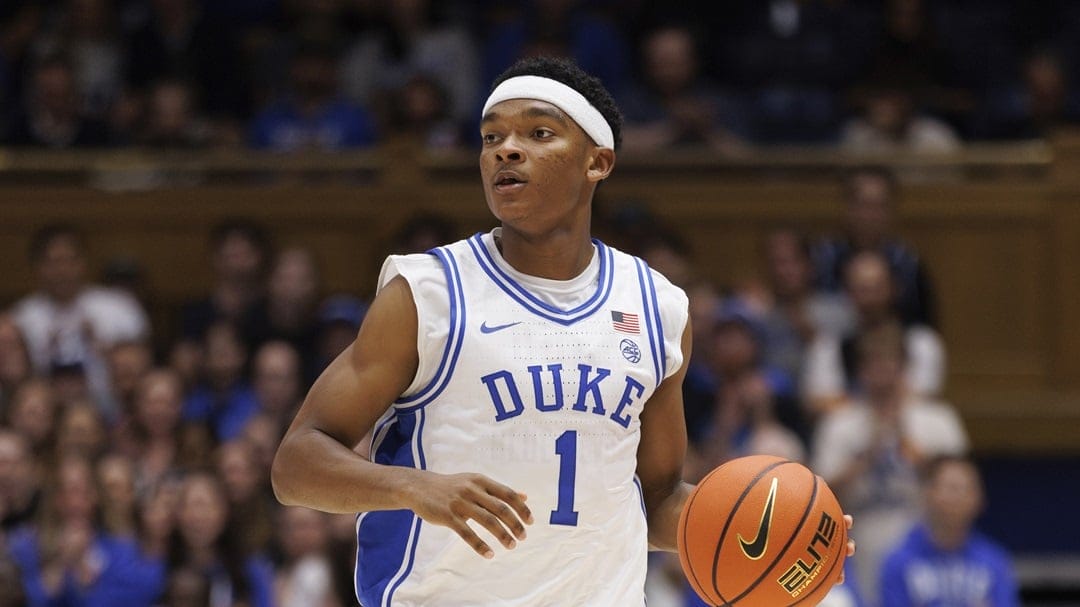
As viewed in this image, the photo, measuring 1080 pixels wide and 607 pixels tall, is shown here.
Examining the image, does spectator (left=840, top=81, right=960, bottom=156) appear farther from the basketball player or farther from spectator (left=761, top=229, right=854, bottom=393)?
the basketball player

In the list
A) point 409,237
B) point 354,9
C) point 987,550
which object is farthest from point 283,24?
point 987,550

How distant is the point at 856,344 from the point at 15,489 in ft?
13.9

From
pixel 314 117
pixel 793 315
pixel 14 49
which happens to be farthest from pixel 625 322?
pixel 14 49

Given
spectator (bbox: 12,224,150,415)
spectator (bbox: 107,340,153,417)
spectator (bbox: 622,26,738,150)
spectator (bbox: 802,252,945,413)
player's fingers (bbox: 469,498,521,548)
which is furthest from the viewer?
spectator (bbox: 622,26,738,150)

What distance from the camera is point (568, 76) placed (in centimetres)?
415

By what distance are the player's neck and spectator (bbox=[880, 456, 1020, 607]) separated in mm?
4497

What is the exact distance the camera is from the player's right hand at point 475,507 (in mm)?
3465

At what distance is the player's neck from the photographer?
13.7 feet

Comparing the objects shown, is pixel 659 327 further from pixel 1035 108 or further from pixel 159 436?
pixel 1035 108

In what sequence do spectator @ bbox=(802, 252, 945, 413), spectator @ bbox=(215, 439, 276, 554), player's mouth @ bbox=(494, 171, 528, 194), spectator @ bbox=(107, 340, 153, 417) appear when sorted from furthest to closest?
spectator @ bbox=(107, 340, 153, 417) → spectator @ bbox=(802, 252, 945, 413) → spectator @ bbox=(215, 439, 276, 554) → player's mouth @ bbox=(494, 171, 528, 194)

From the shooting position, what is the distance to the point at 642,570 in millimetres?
4188

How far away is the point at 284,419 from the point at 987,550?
11.7 feet

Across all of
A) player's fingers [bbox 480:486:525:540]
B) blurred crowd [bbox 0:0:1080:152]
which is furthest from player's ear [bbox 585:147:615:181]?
blurred crowd [bbox 0:0:1080:152]

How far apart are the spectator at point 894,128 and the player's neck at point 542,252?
250 inches
